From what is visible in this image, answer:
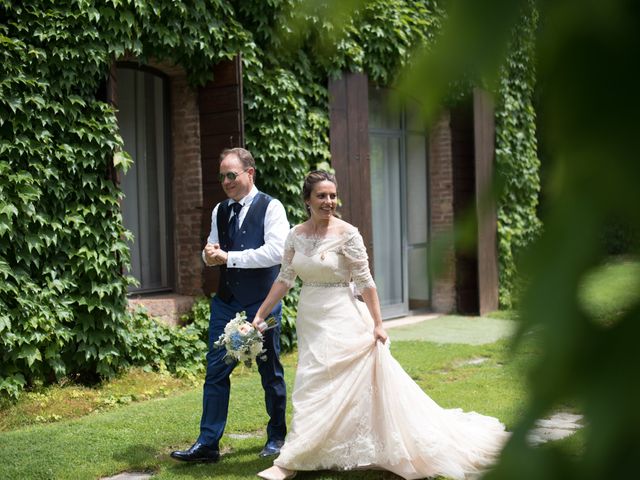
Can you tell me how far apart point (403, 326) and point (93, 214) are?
4.84m

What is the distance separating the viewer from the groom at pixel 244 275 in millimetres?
5027

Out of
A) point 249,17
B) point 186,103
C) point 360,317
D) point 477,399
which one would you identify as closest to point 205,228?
point 186,103

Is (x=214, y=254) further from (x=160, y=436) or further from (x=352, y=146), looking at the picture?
(x=352, y=146)

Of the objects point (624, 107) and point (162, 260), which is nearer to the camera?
point (624, 107)

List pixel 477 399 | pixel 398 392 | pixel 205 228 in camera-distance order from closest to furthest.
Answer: pixel 398 392, pixel 477 399, pixel 205 228

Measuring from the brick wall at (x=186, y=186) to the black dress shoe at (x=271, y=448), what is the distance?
368cm

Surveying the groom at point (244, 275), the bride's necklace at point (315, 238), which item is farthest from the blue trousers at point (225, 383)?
the bride's necklace at point (315, 238)

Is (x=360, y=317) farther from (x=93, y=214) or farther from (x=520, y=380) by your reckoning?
(x=520, y=380)

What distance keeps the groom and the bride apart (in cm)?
24

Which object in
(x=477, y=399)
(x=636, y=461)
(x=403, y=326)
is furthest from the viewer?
(x=403, y=326)

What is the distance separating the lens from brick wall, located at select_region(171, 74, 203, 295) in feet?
28.0

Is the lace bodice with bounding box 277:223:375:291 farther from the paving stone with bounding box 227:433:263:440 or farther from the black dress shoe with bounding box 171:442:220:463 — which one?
the paving stone with bounding box 227:433:263:440

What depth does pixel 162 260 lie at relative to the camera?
28.9ft

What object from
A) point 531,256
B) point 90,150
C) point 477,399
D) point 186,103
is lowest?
point 477,399
